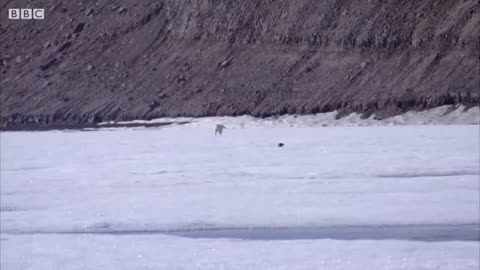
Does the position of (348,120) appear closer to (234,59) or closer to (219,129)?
Result: (219,129)

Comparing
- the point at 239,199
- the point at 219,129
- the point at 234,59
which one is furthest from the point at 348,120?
the point at 239,199

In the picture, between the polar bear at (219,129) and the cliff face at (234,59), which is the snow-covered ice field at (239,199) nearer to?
the polar bear at (219,129)

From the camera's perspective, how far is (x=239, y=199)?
50.2 ft

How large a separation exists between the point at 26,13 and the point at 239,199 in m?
35.2

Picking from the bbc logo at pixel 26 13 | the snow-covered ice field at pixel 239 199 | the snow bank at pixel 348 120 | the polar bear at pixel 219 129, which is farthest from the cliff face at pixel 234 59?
A: the snow-covered ice field at pixel 239 199

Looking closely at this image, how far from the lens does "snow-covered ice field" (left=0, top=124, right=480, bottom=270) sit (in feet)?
35.9

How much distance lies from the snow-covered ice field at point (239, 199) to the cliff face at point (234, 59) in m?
8.99

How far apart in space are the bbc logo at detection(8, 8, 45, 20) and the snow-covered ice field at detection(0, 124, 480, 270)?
22.2 metres

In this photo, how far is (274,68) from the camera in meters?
39.4

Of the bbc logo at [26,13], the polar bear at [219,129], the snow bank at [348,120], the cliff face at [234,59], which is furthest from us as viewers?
the bbc logo at [26,13]

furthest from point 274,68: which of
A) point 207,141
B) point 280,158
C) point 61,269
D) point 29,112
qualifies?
point 61,269

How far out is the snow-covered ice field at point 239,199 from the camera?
1093cm

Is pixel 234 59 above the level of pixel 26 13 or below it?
below

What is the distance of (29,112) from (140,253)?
101ft
